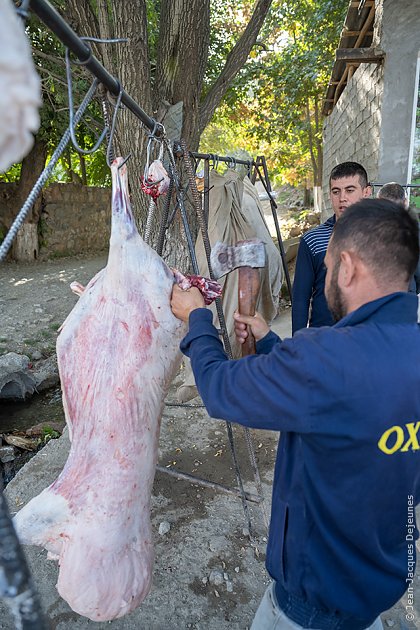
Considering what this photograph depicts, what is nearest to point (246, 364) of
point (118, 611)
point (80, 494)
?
point (80, 494)

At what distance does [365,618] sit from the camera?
1111 millimetres

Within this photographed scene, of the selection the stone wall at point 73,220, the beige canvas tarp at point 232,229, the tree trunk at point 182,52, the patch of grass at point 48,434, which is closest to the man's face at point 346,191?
the beige canvas tarp at point 232,229

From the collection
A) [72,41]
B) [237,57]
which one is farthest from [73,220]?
[72,41]

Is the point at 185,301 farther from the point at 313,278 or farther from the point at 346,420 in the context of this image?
the point at 313,278

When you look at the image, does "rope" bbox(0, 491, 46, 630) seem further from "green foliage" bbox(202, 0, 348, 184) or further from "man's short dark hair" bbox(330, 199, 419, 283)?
"green foliage" bbox(202, 0, 348, 184)

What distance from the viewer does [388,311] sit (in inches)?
39.8

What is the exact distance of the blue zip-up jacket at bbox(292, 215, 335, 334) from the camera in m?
2.50

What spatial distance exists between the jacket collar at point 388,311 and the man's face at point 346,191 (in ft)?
5.34

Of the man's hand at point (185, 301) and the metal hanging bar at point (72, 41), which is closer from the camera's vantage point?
the metal hanging bar at point (72, 41)

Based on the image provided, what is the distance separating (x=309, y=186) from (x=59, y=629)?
20631 mm

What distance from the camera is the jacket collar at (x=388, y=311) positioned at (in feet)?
3.31

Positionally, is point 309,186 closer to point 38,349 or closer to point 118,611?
point 38,349

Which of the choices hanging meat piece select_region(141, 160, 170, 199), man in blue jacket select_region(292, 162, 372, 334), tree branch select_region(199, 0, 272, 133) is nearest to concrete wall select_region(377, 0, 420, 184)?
tree branch select_region(199, 0, 272, 133)

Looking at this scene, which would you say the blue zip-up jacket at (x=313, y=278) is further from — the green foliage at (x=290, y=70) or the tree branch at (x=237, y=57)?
the green foliage at (x=290, y=70)
